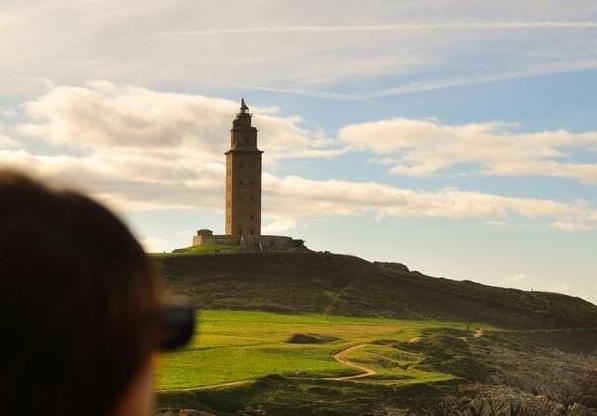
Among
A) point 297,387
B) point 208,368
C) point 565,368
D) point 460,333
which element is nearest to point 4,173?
point 297,387

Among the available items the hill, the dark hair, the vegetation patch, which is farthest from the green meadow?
the dark hair

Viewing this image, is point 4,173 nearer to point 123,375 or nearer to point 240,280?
point 123,375

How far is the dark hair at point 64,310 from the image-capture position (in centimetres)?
155

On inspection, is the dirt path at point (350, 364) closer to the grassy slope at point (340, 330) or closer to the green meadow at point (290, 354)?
the green meadow at point (290, 354)

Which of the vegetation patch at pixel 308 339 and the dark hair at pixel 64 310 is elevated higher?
the dark hair at pixel 64 310

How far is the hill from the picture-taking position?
270 ft

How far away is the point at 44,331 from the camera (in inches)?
61.8

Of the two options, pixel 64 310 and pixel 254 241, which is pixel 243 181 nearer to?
pixel 254 241

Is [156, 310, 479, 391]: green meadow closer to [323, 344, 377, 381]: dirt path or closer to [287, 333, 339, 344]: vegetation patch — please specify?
[323, 344, 377, 381]: dirt path

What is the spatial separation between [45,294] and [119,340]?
0.14 meters

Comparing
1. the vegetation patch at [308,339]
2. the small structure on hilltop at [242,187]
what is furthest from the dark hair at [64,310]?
the small structure on hilltop at [242,187]

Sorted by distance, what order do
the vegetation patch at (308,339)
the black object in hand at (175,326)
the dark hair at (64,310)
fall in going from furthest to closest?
the vegetation patch at (308,339) < the black object in hand at (175,326) < the dark hair at (64,310)

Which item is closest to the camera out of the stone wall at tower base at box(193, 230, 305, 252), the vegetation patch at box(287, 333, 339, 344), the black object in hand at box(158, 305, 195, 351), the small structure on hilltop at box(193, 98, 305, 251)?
the black object in hand at box(158, 305, 195, 351)

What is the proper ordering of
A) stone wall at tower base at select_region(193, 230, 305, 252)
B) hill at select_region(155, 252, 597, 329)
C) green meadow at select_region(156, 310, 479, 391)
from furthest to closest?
1. stone wall at tower base at select_region(193, 230, 305, 252)
2. hill at select_region(155, 252, 597, 329)
3. green meadow at select_region(156, 310, 479, 391)
